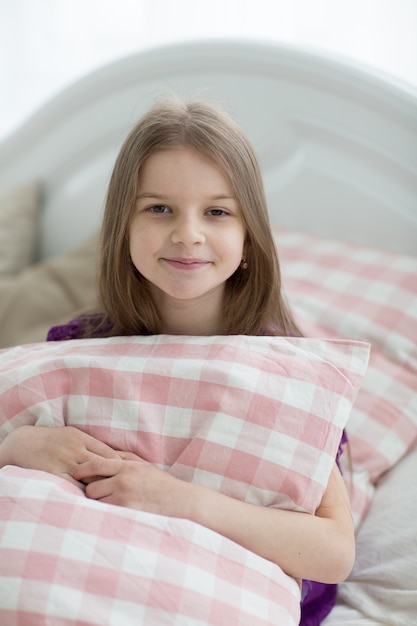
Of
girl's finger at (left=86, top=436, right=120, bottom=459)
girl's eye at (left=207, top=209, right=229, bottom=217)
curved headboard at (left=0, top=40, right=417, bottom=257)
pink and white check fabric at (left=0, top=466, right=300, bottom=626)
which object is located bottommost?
pink and white check fabric at (left=0, top=466, right=300, bottom=626)

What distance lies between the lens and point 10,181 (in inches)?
75.3

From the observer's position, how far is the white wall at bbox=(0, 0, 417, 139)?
60.8 inches

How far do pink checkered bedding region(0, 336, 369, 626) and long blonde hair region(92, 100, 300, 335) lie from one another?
105mm

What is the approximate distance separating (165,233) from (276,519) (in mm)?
416

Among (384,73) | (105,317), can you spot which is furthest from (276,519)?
(384,73)

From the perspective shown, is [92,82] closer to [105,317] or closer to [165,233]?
[105,317]

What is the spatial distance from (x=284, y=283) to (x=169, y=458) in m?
0.59

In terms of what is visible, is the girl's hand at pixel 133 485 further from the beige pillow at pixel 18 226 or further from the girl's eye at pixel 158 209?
the beige pillow at pixel 18 226

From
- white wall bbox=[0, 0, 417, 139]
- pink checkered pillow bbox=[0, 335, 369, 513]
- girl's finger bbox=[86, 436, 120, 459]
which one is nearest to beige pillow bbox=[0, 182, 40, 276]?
white wall bbox=[0, 0, 417, 139]

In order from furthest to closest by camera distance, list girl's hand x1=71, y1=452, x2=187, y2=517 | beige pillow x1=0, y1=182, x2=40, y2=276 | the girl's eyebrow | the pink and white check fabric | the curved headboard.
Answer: beige pillow x1=0, y1=182, x2=40, y2=276
the curved headboard
the girl's eyebrow
girl's hand x1=71, y1=452, x2=187, y2=517
the pink and white check fabric

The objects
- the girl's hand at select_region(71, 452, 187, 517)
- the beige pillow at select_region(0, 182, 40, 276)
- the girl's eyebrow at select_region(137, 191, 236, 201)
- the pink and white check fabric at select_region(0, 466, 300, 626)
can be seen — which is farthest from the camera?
the beige pillow at select_region(0, 182, 40, 276)

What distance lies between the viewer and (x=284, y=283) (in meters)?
1.46

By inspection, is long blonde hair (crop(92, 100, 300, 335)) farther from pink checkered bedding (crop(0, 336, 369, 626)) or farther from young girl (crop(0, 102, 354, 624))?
pink checkered bedding (crop(0, 336, 369, 626))

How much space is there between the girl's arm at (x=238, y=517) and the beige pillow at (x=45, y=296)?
66cm
